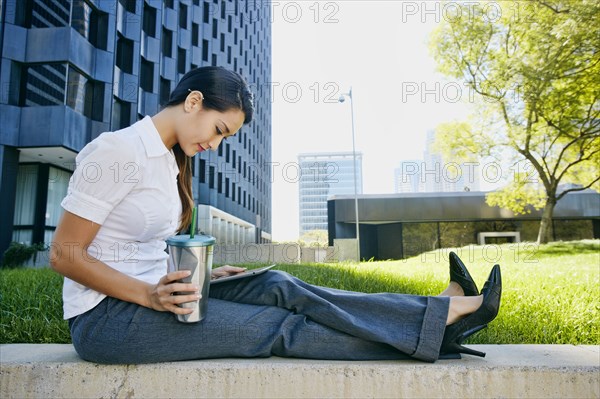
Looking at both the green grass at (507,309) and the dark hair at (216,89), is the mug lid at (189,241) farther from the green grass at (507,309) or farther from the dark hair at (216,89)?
the green grass at (507,309)

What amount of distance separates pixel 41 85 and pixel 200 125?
1437 centimetres

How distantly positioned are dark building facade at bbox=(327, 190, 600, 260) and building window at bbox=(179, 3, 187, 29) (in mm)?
12946

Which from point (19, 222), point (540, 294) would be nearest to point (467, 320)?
point (540, 294)

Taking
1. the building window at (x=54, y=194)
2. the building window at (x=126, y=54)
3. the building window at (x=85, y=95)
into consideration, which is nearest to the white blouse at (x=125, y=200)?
the building window at (x=85, y=95)

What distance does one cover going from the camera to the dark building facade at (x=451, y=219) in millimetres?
26312

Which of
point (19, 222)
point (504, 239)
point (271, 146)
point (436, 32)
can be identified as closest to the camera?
point (19, 222)

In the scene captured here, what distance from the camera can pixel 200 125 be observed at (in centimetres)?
185

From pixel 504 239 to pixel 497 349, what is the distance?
88.6 feet

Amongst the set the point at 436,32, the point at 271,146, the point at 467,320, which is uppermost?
the point at 271,146

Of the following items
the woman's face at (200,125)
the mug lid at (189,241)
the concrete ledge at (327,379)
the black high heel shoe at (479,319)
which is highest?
the woman's face at (200,125)

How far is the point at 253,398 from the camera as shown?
5.44 ft

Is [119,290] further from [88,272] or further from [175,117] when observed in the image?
[175,117]

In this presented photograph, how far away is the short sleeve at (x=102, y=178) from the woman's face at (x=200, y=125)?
240 mm

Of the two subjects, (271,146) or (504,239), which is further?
(271,146)
